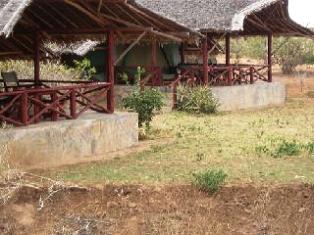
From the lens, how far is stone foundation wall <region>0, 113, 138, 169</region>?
32.5ft

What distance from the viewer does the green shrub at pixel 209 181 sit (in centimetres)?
919

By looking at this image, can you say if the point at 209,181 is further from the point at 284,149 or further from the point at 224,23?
the point at 224,23

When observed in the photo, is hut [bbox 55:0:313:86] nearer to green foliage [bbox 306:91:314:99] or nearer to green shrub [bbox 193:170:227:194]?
green foliage [bbox 306:91:314:99]

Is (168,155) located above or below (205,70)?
below

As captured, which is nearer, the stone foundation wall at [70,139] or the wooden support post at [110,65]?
the stone foundation wall at [70,139]

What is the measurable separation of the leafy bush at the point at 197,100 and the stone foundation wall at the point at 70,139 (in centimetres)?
529

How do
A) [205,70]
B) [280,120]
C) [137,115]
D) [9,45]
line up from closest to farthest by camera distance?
[137,115] < [9,45] < [280,120] < [205,70]

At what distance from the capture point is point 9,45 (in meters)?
13.9

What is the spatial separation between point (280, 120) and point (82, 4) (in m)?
7.01

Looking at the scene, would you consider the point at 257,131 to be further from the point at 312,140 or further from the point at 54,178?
the point at 54,178

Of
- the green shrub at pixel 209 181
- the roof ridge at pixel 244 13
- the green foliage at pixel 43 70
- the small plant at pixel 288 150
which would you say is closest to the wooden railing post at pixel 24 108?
the green shrub at pixel 209 181

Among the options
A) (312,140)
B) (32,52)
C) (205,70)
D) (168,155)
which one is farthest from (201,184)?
(205,70)

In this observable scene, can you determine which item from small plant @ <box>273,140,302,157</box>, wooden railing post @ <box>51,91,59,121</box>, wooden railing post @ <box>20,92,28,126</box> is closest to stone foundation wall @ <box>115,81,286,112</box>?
small plant @ <box>273,140,302,157</box>

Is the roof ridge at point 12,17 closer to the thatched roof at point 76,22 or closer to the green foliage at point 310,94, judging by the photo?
the thatched roof at point 76,22
